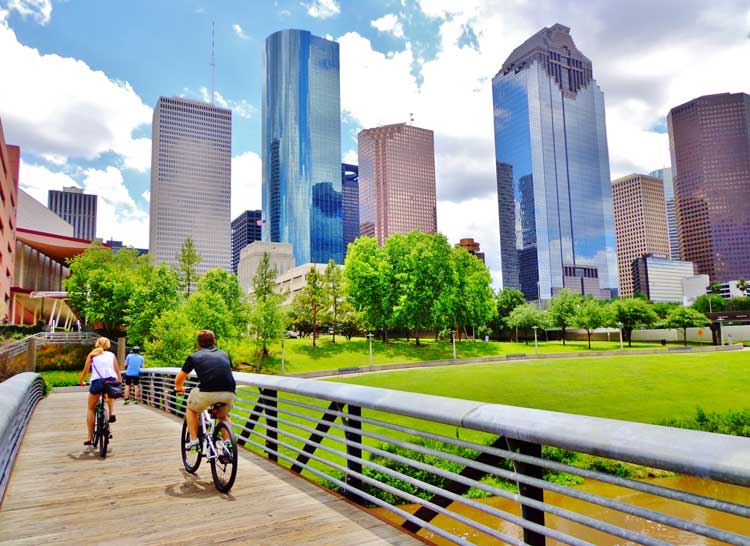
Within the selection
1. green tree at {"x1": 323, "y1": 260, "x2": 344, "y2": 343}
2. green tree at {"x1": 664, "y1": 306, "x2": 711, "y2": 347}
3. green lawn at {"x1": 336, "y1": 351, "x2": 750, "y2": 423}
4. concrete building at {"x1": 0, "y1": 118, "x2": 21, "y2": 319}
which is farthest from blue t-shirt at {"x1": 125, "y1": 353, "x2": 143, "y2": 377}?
green tree at {"x1": 664, "y1": 306, "x2": 711, "y2": 347}

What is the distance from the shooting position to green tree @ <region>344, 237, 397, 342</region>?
66069 millimetres

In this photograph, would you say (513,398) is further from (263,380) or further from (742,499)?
(263,380)

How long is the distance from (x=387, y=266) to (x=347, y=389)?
62.2m

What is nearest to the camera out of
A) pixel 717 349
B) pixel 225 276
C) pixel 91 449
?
pixel 91 449

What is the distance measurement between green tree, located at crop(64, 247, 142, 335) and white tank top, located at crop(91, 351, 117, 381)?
A: 1901 inches

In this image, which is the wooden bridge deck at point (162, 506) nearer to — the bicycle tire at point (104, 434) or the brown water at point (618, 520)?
the bicycle tire at point (104, 434)

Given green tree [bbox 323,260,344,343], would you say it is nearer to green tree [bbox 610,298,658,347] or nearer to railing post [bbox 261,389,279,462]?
green tree [bbox 610,298,658,347]

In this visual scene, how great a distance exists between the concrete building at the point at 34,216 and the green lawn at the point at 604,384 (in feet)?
223

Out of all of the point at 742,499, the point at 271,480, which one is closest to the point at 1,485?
the point at 271,480

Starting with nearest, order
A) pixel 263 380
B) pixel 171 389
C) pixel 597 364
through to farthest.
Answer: pixel 263 380, pixel 171 389, pixel 597 364

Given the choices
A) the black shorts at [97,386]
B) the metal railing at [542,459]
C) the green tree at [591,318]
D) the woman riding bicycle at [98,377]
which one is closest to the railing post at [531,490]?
the metal railing at [542,459]

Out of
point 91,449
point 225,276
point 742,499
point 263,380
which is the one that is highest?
point 225,276

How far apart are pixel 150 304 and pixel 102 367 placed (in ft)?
137

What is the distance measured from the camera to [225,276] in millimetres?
59500
